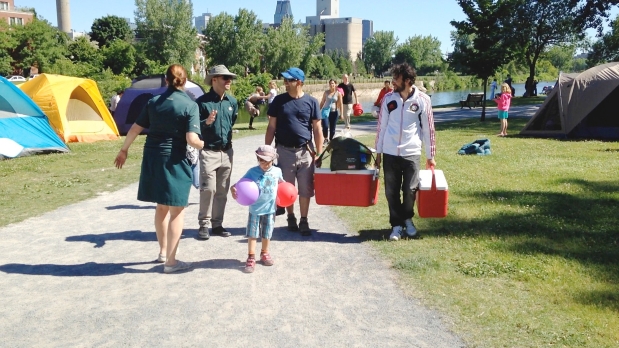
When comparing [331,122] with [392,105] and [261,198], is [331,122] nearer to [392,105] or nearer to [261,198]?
[392,105]

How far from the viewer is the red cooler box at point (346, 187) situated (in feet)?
20.7

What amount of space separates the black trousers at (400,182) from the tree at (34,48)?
54.2m

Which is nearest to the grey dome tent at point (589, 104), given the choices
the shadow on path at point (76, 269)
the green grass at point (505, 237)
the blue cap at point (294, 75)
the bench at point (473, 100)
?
the green grass at point (505, 237)

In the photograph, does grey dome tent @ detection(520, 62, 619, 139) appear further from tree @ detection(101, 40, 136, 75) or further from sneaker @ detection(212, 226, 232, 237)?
tree @ detection(101, 40, 136, 75)

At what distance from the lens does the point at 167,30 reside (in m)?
68.5

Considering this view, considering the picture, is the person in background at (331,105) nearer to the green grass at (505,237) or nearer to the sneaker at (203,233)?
the green grass at (505,237)

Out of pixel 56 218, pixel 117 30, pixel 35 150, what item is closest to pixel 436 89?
pixel 117 30

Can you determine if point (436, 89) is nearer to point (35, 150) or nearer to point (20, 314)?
point (35, 150)

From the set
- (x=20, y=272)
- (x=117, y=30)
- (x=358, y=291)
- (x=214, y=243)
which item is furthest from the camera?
(x=117, y=30)

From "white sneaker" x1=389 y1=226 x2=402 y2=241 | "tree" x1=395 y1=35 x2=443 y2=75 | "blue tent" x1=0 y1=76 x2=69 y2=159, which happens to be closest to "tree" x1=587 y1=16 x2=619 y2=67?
"blue tent" x1=0 y1=76 x2=69 y2=159

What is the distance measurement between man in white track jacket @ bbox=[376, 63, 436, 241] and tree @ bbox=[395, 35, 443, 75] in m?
112

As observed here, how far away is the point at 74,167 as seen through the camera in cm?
1205

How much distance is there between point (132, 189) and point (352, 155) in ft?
15.5

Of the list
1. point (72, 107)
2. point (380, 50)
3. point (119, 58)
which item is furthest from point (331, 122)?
point (380, 50)
